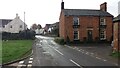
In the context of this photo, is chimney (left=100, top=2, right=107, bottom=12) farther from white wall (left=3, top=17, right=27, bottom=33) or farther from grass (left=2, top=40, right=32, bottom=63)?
white wall (left=3, top=17, right=27, bottom=33)

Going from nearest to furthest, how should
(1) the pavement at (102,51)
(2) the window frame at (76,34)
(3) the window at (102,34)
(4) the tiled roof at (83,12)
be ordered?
(1) the pavement at (102,51), (2) the window frame at (76,34), (4) the tiled roof at (83,12), (3) the window at (102,34)

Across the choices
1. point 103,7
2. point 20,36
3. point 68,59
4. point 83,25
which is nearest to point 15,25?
point 20,36

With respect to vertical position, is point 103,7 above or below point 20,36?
above

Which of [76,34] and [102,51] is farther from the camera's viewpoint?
[76,34]

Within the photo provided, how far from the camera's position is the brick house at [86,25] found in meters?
51.9

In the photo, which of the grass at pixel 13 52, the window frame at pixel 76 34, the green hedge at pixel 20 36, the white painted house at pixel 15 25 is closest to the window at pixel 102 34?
the window frame at pixel 76 34

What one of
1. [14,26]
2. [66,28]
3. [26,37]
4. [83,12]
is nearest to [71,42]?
[66,28]

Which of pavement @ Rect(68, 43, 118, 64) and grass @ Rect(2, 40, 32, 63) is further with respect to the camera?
pavement @ Rect(68, 43, 118, 64)

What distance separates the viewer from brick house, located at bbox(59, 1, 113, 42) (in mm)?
51938

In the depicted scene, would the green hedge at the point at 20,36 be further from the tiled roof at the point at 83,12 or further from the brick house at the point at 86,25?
the tiled roof at the point at 83,12

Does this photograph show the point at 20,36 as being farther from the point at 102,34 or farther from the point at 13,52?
the point at 13,52

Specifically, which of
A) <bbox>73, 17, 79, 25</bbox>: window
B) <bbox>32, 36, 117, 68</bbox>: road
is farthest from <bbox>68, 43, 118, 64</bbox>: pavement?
<bbox>73, 17, 79, 25</bbox>: window

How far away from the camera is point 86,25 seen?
52719 millimetres

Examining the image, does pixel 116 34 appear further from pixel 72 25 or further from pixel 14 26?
pixel 14 26
